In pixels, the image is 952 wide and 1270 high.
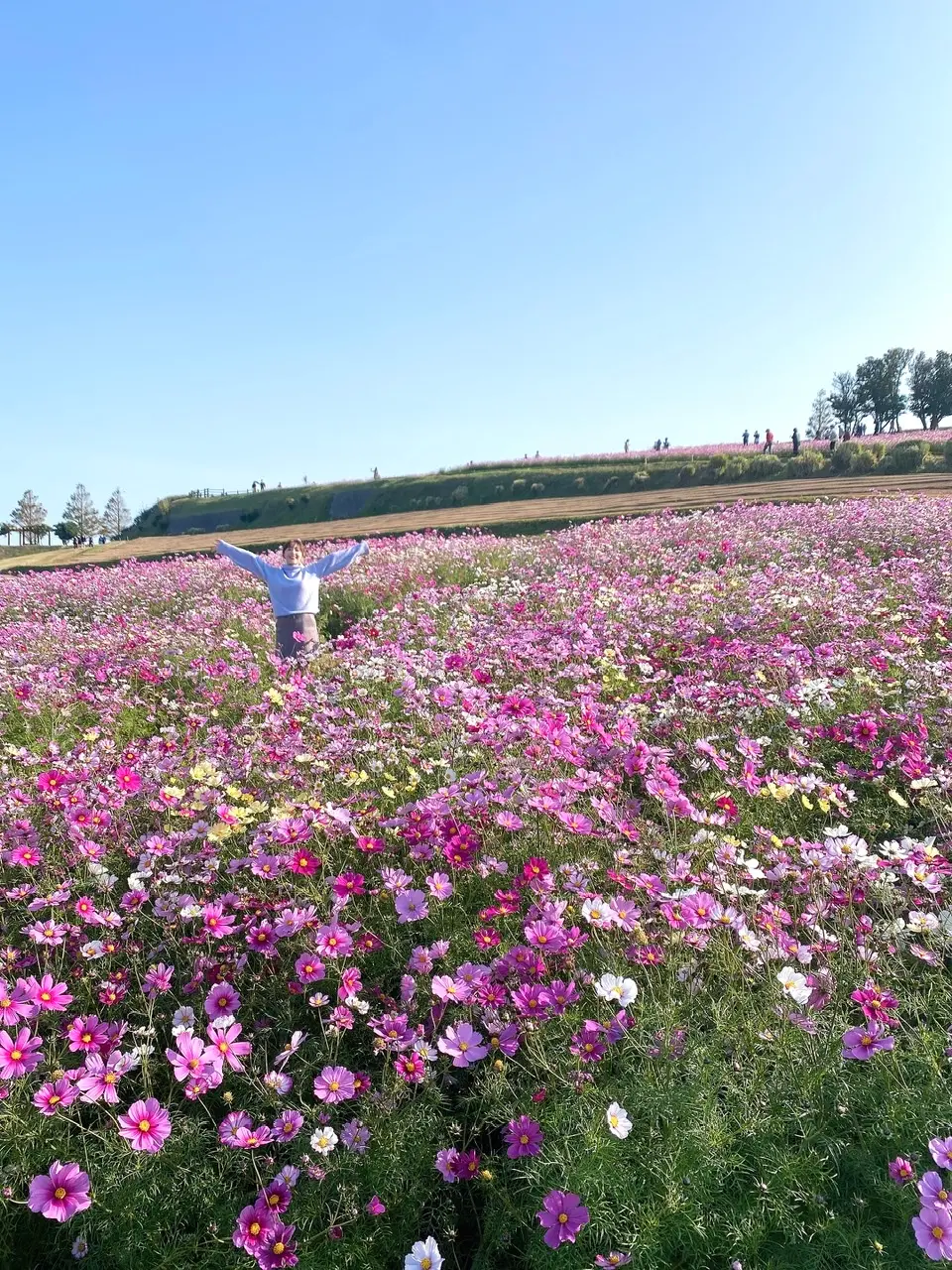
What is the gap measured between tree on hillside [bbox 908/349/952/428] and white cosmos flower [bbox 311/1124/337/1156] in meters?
81.3

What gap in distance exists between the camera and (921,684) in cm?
487

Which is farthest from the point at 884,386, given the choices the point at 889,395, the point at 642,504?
the point at 642,504

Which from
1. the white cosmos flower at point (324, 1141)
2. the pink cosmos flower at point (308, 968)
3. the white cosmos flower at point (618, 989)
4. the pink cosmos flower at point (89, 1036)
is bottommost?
the white cosmos flower at point (324, 1141)

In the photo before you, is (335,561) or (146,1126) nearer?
(146,1126)

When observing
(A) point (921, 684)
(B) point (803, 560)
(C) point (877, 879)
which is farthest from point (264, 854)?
(B) point (803, 560)

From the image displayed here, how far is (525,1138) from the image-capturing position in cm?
201

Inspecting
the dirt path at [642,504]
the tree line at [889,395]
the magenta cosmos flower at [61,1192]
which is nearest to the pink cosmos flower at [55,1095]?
the magenta cosmos flower at [61,1192]

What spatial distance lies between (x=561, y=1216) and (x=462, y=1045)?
58 cm

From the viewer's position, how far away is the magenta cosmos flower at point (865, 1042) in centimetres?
209

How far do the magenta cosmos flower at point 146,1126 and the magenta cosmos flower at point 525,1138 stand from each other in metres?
0.96

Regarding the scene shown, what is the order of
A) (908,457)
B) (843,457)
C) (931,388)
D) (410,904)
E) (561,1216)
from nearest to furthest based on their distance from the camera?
(561,1216) → (410,904) → (908,457) → (843,457) → (931,388)

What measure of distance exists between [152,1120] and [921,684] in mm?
4866

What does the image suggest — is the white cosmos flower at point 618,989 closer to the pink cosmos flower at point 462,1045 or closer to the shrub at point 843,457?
the pink cosmos flower at point 462,1045

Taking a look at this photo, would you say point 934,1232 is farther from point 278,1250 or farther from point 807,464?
point 807,464
